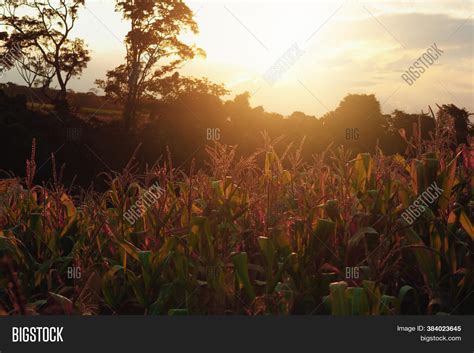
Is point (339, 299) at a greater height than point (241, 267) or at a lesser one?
lesser

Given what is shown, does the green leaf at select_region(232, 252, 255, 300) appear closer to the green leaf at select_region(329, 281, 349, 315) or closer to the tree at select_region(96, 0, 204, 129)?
the green leaf at select_region(329, 281, 349, 315)

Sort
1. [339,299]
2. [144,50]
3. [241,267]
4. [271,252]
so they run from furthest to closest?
[144,50] → [271,252] → [241,267] → [339,299]

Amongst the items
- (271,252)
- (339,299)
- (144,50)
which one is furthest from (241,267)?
(144,50)

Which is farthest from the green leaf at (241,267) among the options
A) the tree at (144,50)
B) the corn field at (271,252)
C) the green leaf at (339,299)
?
the tree at (144,50)

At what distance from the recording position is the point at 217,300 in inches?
148

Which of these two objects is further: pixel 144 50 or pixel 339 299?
pixel 144 50

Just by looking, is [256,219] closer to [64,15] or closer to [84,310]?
[84,310]

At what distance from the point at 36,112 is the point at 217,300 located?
30.0 m

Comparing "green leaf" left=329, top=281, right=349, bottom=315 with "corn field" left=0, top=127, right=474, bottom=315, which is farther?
"corn field" left=0, top=127, right=474, bottom=315

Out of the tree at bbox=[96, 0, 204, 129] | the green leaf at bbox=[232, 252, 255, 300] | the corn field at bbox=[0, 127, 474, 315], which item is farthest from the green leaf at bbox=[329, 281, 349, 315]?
the tree at bbox=[96, 0, 204, 129]

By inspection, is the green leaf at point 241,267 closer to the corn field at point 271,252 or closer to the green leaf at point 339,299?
the corn field at point 271,252

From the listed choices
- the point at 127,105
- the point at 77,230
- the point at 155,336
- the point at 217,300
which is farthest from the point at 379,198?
the point at 127,105

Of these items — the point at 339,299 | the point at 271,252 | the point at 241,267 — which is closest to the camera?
the point at 339,299

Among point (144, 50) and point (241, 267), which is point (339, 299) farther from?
point (144, 50)
